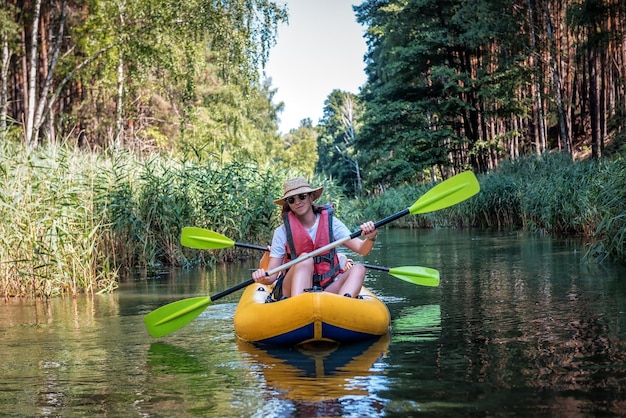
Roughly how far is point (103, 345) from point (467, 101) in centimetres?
1950

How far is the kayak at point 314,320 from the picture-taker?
436 cm

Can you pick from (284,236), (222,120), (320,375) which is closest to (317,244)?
(284,236)

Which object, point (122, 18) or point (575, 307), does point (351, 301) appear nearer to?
point (575, 307)

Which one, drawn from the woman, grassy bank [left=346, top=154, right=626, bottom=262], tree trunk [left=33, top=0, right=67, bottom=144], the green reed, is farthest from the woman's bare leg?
tree trunk [left=33, top=0, right=67, bottom=144]

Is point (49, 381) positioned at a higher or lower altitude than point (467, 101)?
lower

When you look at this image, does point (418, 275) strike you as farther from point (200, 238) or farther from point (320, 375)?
point (320, 375)

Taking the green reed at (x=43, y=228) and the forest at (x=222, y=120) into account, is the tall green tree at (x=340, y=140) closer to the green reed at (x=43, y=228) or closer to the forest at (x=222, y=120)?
the forest at (x=222, y=120)

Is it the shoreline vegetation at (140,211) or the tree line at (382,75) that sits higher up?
the tree line at (382,75)

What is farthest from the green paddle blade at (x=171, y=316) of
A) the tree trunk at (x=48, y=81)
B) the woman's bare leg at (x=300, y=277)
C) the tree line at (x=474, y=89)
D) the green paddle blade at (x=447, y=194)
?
the tree line at (x=474, y=89)

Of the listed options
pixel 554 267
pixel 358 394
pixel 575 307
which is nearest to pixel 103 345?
pixel 358 394

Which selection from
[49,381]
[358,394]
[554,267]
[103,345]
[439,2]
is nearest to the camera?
[358,394]

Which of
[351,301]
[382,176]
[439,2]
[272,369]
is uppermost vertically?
[439,2]

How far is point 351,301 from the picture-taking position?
178 inches

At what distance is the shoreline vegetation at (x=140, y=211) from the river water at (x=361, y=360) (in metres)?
0.42
